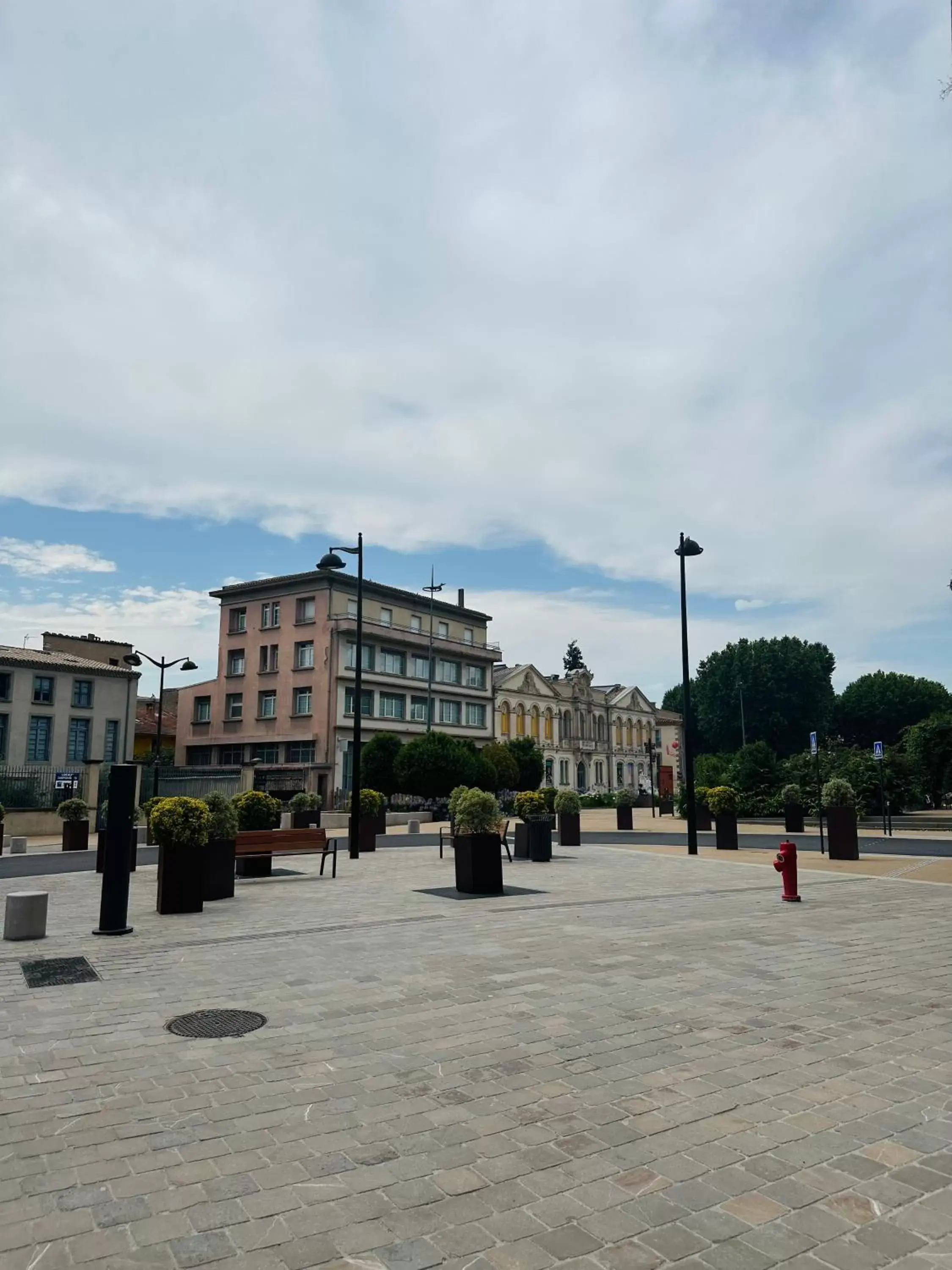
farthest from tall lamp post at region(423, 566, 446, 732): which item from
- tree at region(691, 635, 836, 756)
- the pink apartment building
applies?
tree at region(691, 635, 836, 756)

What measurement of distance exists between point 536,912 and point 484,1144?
284 inches

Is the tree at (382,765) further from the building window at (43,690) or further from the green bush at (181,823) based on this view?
the green bush at (181,823)

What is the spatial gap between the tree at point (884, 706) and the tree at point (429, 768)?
46738 mm

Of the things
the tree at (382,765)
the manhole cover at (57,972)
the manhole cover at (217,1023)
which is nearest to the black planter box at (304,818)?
the manhole cover at (57,972)

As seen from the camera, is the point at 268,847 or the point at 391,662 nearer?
the point at 268,847

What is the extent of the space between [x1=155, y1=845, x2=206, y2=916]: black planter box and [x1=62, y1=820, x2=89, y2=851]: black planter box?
52.9ft

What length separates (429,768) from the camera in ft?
147

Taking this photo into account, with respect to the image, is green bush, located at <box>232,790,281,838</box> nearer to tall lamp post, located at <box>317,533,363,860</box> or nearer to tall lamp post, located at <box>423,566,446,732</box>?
tall lamp post, located at <box>317,533,363,860</box>

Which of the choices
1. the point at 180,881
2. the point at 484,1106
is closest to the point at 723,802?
the point at 180,881

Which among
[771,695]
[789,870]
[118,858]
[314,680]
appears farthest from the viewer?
[771,695]

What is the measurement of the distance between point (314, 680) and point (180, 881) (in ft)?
147

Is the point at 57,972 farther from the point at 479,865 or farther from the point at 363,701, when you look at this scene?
the point at 363,701

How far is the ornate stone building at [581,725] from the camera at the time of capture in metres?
75.8

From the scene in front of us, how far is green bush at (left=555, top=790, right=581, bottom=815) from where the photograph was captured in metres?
23.7
